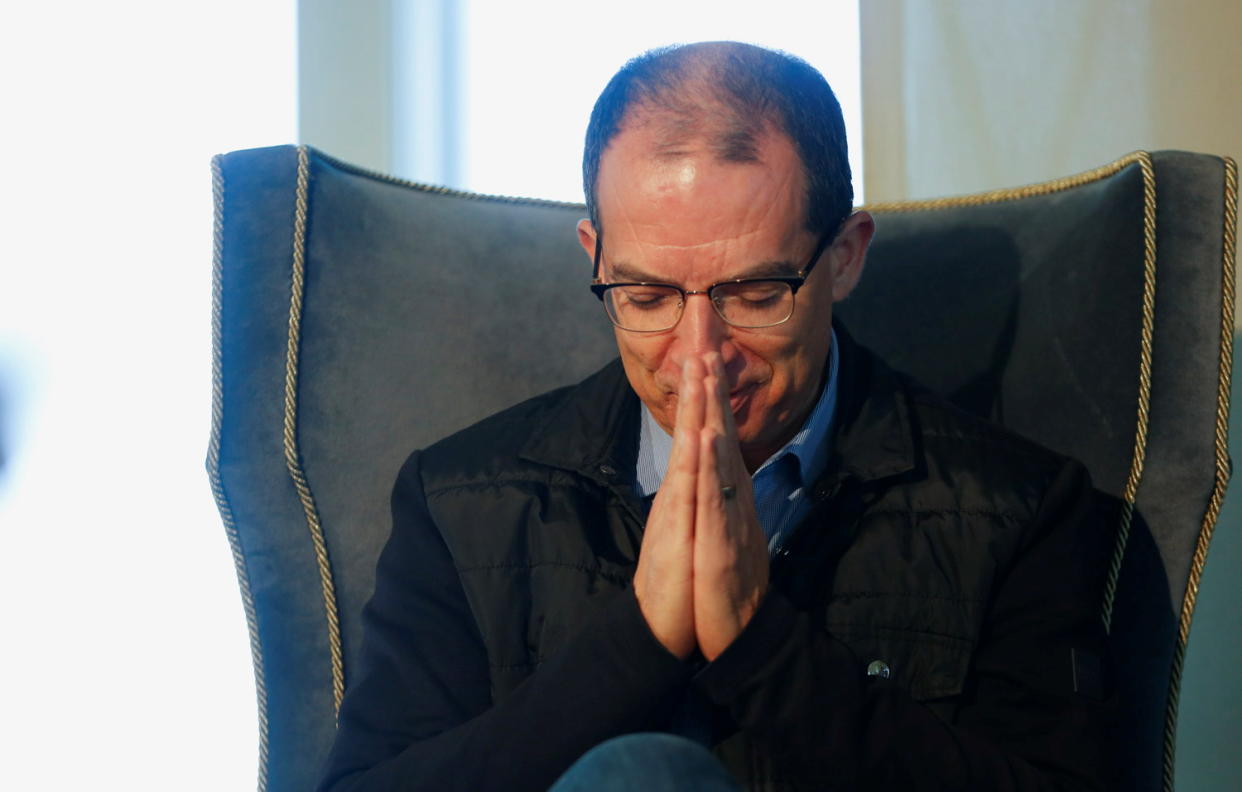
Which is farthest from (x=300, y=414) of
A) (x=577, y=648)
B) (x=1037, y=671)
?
(x=1037, y=671)

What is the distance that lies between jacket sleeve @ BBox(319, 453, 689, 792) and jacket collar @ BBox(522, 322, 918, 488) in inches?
5.4

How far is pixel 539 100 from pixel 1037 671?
52.0 inches

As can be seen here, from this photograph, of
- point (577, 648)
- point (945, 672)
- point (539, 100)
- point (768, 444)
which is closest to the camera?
point (577, 648)

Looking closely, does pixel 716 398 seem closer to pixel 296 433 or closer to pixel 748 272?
pixel 748 272

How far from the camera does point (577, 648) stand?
3.11 ft

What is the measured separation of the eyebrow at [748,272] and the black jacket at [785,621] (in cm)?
15

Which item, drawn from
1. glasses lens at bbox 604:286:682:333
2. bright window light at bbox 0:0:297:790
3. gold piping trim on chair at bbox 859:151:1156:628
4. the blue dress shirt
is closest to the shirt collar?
the blue dress shirt

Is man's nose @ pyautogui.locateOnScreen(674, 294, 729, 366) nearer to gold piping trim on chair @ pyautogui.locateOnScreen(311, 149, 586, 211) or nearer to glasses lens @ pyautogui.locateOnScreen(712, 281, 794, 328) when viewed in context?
glasses lens @ pyautogui.locateOnScreen(712, 281, 794, 328)

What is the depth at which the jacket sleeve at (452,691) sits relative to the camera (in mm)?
929

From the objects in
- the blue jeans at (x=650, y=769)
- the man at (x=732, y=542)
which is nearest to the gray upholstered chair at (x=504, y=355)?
the man at (x=732, y=542)

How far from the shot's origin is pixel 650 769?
0.69 metres

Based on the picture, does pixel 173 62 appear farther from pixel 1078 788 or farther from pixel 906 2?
pixel 1078 788

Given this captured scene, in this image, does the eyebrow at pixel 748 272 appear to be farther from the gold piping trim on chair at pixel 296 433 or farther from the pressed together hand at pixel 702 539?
the gold piping trim on chair at pixel 296 433

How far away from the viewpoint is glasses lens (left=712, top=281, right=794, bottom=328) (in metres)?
1.08
